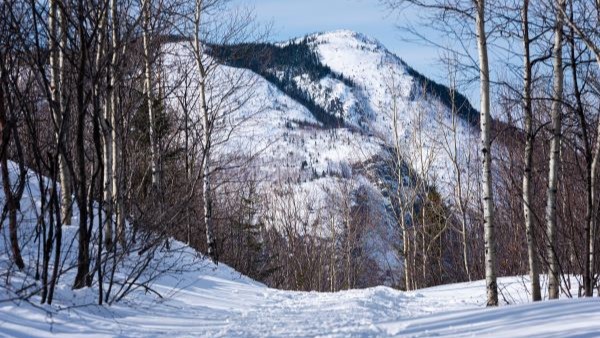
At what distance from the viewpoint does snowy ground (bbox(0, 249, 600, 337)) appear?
5445 millimetres

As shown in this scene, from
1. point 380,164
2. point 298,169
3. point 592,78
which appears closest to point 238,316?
point 592,78

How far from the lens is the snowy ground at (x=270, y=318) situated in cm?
545

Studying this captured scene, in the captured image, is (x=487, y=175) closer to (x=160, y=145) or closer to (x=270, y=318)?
(x=270, y=318)

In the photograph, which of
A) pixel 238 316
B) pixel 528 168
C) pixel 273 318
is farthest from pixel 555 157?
pixel 238 316

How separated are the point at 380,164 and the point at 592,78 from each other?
22020 mm

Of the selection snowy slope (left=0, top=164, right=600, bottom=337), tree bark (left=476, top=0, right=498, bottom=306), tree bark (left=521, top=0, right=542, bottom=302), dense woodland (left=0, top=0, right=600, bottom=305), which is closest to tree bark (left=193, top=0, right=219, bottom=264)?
dense woodland (left=0, top=0, right=600, bottom=305)

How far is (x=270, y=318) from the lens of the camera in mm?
8008

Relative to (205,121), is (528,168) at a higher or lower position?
lower

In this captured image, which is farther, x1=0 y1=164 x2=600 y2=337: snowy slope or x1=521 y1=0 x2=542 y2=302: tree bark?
x1=521 y1=0 x2=542 y2=302: tree bark

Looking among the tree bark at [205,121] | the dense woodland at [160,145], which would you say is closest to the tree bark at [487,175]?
the dense woodland at [160,145]

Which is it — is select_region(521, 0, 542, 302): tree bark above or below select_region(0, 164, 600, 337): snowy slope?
above

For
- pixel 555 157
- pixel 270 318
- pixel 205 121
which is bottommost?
pixel 270 318

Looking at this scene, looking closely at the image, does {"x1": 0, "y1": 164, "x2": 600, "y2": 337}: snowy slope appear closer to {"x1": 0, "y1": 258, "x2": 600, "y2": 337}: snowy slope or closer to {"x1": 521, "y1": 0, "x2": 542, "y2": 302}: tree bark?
{"x1": 0, "y1": 258, "x2": 600, "y2": 337}: snowy slope

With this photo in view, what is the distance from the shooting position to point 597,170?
1019cm
